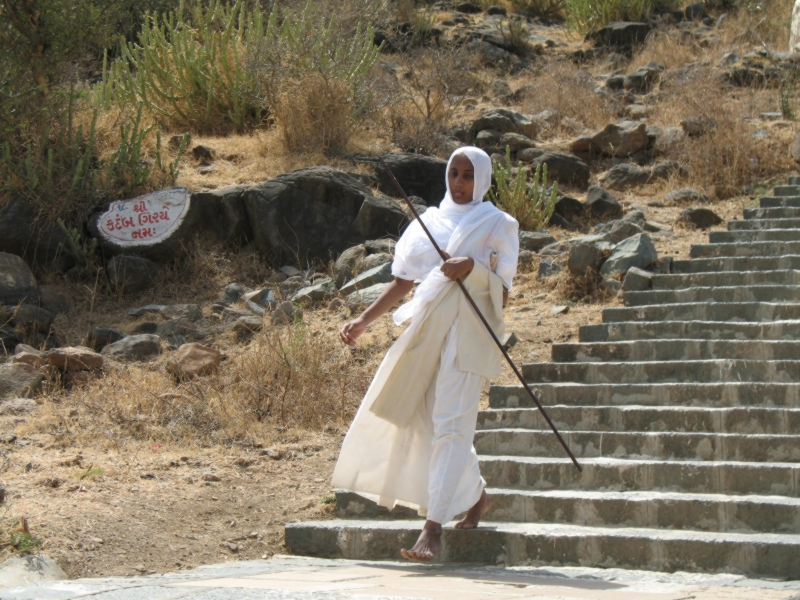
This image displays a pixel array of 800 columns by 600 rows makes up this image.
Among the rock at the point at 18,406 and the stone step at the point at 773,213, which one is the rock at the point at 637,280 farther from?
the rock at the point at 18,406

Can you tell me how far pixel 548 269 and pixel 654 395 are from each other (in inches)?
130

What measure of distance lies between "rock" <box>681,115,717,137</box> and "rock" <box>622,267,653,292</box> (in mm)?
5100

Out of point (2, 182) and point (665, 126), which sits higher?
point (665, 126)

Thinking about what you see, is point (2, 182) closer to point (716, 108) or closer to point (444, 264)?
point (444, 264)

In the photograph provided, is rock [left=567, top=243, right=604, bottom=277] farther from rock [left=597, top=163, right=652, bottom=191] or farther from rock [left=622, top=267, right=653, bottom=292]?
rock [left=597, top=163, right=652, bottom=191]

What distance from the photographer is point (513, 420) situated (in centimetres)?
578

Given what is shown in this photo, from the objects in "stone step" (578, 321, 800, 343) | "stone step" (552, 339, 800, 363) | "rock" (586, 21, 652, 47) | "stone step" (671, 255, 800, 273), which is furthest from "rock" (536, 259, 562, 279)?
"rock" (586, 21, 652, 47)

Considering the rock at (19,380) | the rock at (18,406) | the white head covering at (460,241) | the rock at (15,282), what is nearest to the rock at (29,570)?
the white head covering at (460,241)

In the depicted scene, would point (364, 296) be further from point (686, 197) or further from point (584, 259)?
point (686, 197)

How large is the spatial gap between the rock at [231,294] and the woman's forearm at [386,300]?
509cm


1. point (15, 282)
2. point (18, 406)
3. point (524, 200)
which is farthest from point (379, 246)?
point (18, 406)

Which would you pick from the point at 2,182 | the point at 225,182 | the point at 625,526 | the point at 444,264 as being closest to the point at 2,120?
the point at 2,182

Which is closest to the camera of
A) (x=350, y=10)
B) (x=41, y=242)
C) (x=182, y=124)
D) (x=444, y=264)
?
(x=444, y=264)

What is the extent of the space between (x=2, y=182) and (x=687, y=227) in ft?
23.0
